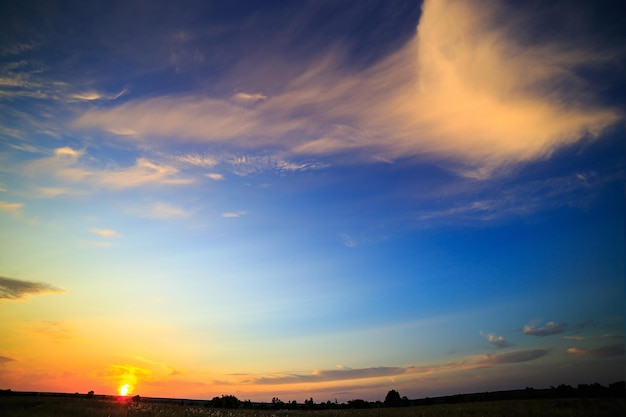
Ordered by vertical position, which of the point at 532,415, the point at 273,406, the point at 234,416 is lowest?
the point at 273,406

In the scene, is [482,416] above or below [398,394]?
above

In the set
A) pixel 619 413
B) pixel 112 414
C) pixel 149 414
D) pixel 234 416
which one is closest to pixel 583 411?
pixel 619 413

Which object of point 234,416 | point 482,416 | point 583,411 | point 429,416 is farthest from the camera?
point 234,416

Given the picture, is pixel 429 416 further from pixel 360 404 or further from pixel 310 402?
pixel 310 402

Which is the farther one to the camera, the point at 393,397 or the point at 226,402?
the point at 393,397

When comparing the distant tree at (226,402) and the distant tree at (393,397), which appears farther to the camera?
the distant tree at (393,397)

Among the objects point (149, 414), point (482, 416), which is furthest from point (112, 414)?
point (482, 416)

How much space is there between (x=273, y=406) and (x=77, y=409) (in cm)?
4650

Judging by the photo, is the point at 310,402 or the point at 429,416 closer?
the point at 429,416

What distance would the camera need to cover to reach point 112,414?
3120 cm

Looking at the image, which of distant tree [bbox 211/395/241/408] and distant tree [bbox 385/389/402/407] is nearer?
distant tree [bbox 211/395/241/408]

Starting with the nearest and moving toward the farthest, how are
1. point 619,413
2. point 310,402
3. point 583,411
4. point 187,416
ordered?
point 619,413 → point 583,411 → point 187,416 → point 310,402

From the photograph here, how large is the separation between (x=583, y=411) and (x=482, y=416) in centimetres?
649

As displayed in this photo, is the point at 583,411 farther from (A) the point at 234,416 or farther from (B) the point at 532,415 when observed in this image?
(A) the point at 234,416
